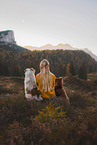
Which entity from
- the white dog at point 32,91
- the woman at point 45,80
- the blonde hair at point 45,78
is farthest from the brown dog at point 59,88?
the white dog at point 32,91

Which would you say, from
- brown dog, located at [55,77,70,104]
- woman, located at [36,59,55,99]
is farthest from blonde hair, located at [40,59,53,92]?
Answer: brown dog, located at [55,77,70,104]

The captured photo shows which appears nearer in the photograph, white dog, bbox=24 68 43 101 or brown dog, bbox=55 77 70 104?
white dog, bbox=24 68 43 101

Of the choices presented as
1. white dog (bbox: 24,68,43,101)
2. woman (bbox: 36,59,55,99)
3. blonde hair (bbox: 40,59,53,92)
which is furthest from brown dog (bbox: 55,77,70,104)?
white dog (bbox: 24,68,43,101)

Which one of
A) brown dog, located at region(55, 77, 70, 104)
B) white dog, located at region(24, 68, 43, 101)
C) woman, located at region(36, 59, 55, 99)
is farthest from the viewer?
brown dog, located at region(55, 77, 70, 104)

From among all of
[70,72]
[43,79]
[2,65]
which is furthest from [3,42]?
[43,79]

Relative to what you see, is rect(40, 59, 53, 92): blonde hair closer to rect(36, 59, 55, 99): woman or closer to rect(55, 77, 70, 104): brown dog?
rect(36, 59, 55, 99): woman

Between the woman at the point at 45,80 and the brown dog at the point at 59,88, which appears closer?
the woman at the point at 45,80

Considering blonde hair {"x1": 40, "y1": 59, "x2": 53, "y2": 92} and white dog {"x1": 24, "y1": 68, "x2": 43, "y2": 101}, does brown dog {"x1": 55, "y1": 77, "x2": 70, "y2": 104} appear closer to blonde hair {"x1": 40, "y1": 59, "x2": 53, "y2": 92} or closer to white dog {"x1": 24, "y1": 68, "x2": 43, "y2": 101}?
blonde hair {"x1": 40, "y1": 59, "x2": 53, "y2": 92}

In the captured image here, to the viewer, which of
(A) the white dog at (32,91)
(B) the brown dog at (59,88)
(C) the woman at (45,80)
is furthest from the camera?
(B) the brown dog at (59,88)

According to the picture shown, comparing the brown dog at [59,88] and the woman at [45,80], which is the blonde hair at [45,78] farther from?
the brown dog at [59,88]

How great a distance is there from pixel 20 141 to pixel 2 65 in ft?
216

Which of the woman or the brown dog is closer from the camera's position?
the woman

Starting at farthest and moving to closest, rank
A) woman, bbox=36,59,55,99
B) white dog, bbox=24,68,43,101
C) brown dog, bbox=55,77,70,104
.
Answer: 1. brown dog, bbox=55,77,70,104
2. woman, bbox=36,59,55,99
3. white dog, bbox=24,68,43,101

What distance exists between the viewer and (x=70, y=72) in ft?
219
